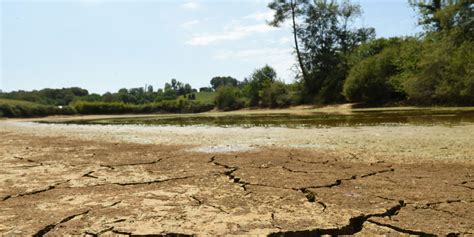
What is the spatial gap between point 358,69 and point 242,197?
28534 mm

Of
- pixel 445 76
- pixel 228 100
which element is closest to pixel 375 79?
pixel 445 76

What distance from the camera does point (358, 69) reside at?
29.9 meters

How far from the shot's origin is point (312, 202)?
10.4 feet

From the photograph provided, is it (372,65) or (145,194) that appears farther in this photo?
(372,65)

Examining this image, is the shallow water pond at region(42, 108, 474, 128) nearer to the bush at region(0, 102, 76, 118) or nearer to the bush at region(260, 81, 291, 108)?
the bush at region(260, 81, 291, 108)

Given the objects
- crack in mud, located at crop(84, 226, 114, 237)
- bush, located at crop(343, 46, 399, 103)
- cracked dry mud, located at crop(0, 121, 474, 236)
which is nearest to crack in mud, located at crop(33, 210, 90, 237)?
cracked dry mud, located at crop(0, 121, 474, 236)

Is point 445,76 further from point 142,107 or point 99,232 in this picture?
point 142,107

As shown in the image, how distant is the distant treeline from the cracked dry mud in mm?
18213

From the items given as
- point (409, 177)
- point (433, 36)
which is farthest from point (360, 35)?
point (409, 177)

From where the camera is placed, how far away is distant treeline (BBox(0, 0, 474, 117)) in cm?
2095

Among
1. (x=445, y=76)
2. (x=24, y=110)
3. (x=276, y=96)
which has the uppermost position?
(x=445, y=76)

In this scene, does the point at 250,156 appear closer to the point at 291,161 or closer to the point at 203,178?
the point at 291,161

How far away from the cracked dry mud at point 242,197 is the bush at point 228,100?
37.2m

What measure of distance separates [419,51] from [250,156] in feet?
83.2
